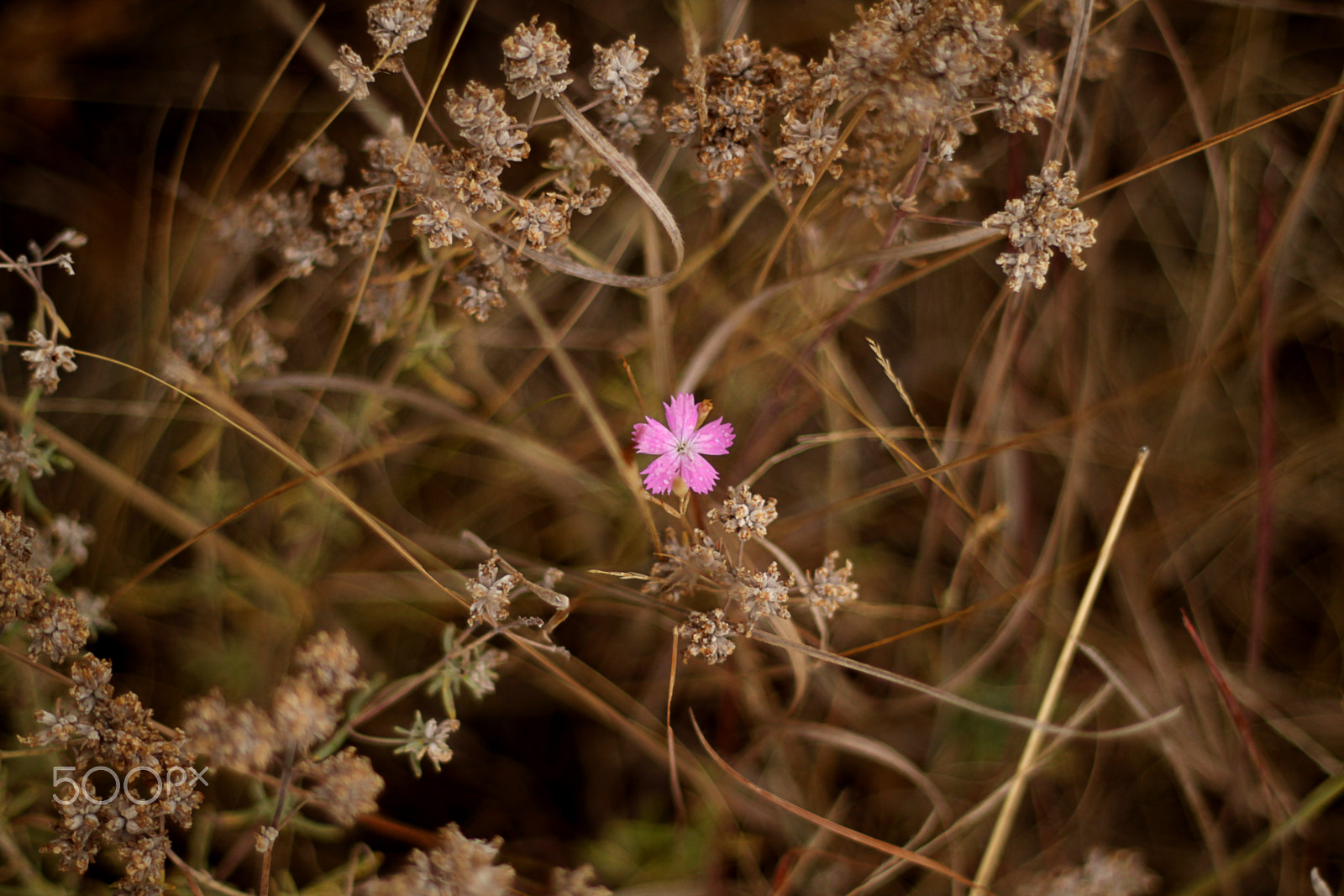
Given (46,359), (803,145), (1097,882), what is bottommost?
(1097,882)

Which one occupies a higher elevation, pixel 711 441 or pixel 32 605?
pixel 711 441

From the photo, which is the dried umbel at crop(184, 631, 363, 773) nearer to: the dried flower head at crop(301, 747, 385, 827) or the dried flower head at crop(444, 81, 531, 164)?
the dried flower head at crop(301, 747, 385, 827)

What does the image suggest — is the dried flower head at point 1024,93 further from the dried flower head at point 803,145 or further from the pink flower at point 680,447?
the pink flower at point 680,447

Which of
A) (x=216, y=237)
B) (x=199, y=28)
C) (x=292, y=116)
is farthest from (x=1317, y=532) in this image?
(x=199, y=28)

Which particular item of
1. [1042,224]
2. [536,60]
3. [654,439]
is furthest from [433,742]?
[1042,224]

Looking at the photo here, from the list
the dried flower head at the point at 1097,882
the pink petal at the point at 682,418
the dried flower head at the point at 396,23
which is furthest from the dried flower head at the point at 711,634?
the dried flower head at the point at 396,23

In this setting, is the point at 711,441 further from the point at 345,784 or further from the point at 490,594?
the point at 345,784

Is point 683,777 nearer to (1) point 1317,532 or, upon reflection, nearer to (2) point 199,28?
(1) point 1317,532
